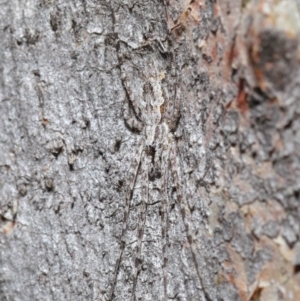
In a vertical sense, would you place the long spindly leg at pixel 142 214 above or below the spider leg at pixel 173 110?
below

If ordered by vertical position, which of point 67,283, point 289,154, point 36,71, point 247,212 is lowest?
point 67,283

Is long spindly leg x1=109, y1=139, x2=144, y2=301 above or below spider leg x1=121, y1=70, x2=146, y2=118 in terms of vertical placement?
below

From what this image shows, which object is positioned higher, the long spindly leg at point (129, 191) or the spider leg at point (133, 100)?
the spider leg at point (133, 100)

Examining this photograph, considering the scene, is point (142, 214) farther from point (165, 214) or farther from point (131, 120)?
point (131, 120)

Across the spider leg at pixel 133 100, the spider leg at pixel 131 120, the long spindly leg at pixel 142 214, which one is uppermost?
the spider leg at pixel 133 100

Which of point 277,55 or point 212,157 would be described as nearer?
point 277,55

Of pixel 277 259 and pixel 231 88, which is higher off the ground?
pixel 231 88

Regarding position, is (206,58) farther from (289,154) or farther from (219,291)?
(219,291)

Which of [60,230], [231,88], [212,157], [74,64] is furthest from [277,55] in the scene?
[60,230]
